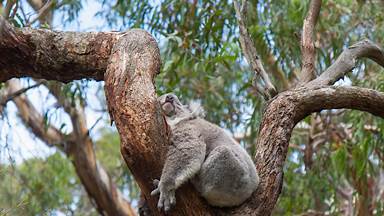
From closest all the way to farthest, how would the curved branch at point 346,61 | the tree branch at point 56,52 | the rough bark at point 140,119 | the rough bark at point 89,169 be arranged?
the rough bark at point 140,119
the tree branch at point 56,52
the curved branch at point 346,61
the rough bark at point 89,169

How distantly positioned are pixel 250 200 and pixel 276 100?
1.83 ft

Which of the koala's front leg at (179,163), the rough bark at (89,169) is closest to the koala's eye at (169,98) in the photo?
the koala's front leg at (179,163)

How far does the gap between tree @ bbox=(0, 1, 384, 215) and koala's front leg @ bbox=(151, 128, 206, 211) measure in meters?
0.05

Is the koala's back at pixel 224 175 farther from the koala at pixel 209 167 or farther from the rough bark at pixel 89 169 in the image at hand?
the rough bark at pixel 89 169

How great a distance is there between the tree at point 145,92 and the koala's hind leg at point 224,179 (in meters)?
0.05

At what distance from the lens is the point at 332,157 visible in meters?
5.95

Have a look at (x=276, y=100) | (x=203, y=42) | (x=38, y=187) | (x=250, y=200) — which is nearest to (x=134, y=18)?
(x=203, y=42)

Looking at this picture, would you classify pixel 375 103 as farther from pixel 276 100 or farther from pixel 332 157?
pixel 332 157

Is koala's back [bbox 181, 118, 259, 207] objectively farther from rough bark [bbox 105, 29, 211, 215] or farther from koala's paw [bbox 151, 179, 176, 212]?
koala's paw [bbox 151, 179, 176, 212]

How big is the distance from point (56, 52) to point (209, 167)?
943mm

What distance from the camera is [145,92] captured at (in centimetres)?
260

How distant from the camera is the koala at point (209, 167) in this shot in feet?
8.96

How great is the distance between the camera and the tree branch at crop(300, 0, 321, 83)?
358 centimetres

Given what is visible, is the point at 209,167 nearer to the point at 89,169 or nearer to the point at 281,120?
the point at 281,120
